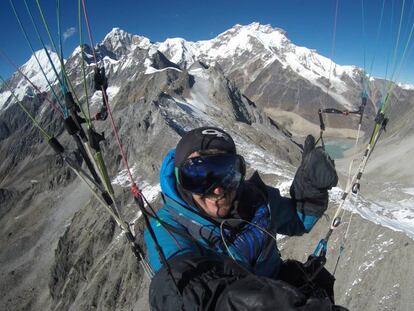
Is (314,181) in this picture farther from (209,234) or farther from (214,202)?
(209,234)

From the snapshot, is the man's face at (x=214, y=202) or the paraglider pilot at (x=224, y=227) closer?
the paraglider pilot at (x=224, y=227)

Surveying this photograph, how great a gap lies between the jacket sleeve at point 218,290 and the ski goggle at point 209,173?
855mm

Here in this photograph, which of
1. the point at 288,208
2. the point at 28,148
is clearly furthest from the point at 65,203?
the point at 28,148

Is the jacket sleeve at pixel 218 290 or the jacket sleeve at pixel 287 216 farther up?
the jacket sleeve at pixel 218 290

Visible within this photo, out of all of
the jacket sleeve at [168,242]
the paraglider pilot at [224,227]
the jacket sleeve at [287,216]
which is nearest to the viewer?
the paraglider pilot at [224,227]

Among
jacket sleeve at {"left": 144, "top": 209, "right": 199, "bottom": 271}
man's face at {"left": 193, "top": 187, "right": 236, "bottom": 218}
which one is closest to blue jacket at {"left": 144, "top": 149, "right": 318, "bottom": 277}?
jacket sleeve at {"left": 144, "top": 209, "right": 199, "bottom": 271}

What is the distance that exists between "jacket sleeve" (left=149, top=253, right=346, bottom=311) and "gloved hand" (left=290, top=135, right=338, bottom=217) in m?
1.85

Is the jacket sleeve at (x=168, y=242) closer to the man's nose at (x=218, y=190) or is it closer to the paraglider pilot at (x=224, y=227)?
A: the paraglider pilot at (x=224, y=227)

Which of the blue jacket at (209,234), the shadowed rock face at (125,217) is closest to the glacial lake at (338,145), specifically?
the shadowed rock face at (125,217)

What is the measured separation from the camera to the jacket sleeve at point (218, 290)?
2.14 meters

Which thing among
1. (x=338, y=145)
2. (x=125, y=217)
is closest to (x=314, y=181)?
(x=125, y=217)

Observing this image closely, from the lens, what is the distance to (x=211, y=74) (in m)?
97.0

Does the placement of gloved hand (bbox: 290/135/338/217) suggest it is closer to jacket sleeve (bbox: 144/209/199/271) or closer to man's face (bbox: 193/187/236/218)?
man's face (bbox: 193/187/236/218)

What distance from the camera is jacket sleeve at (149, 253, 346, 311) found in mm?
2143
